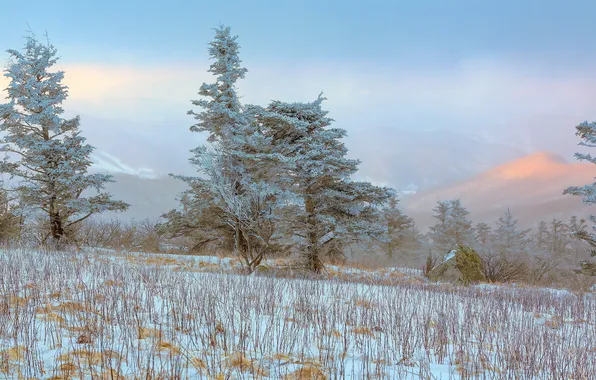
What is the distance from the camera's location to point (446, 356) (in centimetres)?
465

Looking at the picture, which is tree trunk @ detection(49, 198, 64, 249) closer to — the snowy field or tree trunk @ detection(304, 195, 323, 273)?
tree trunk @ detection(304, 195, 323, 273)

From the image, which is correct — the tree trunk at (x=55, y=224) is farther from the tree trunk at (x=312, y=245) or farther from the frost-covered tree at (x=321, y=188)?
the tree trunk at (x=312, y=245)

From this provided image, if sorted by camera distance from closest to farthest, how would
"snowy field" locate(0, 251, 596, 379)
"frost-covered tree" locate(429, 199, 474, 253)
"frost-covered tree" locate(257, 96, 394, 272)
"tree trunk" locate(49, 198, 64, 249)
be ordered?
"snowy field" locate(0, 251, 596, 379) < "frost-covered tree" locate(257, 96, 394, 272) < "tree trunk" locate(49, 198, 64, 249) < "frost-covered tree" locate(429, 199, 474, 253)

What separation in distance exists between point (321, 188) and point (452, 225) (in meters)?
31.1

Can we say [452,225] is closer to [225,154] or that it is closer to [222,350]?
[225,154]

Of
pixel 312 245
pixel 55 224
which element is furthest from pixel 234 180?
pixel 55 224

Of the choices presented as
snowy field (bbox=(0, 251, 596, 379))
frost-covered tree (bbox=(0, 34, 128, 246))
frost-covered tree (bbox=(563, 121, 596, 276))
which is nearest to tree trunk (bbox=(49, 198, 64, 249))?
frost-covered tree (bbox=(0, 34, 128, 246))

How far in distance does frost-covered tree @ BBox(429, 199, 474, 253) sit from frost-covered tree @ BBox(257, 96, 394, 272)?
95.1ft

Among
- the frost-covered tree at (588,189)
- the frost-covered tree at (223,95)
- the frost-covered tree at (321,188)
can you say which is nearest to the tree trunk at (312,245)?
the frost-covered tree at (321,188)

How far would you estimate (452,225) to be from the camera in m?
42.0

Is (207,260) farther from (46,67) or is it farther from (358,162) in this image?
(46,67)

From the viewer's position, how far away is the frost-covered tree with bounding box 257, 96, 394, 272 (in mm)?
14836

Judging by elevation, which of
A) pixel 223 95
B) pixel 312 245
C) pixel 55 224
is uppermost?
pixel 223 95

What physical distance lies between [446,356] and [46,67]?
2060 cm
